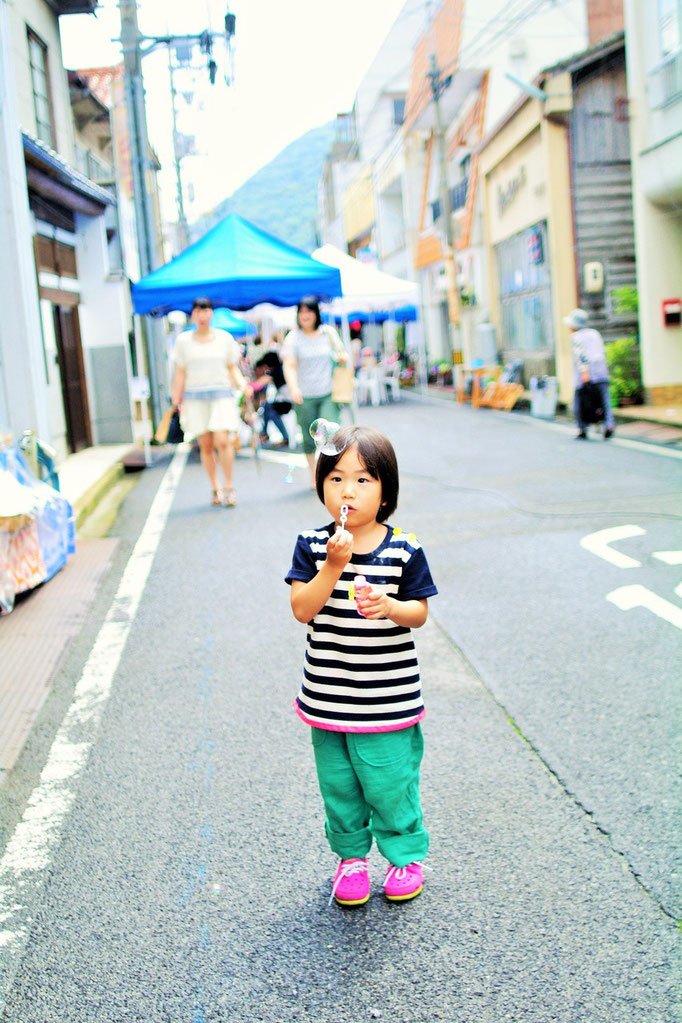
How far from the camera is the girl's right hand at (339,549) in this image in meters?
2.43

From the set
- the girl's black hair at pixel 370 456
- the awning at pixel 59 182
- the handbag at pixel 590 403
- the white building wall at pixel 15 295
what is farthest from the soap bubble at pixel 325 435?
the handbag at pixel 590 403

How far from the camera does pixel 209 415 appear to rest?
32.7 feet

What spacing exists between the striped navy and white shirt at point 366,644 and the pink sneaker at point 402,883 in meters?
0.44

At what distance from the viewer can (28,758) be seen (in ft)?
13.2

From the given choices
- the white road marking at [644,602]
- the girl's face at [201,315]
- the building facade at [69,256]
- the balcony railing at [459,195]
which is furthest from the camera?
the balcony railing at [459,195]

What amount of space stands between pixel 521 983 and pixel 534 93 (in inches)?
737

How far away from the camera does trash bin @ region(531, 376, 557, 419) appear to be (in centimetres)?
1806

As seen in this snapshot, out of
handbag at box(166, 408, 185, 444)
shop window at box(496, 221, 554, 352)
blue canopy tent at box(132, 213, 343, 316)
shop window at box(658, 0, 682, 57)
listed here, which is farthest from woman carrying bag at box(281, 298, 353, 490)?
shop window at box(496, 221, 554, 352)

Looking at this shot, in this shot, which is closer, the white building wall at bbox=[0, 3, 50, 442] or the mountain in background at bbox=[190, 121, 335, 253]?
the white building wall at bbox=[0, 3, 50, 442]

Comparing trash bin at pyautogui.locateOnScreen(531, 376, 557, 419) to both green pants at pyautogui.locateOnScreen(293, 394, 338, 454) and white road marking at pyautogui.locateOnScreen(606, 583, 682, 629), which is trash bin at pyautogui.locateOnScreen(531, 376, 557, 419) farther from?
white road marking at pyautogui.locateOnScreen(606, 583, 682, 629)

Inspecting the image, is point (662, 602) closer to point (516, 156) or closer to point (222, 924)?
point (222, 924)

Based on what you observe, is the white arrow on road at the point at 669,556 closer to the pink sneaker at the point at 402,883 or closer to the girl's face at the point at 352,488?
the pink sneaker at the point at 402,883

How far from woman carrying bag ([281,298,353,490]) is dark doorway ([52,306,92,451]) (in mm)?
7340

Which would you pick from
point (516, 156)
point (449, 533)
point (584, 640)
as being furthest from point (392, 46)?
point (584, 640)
